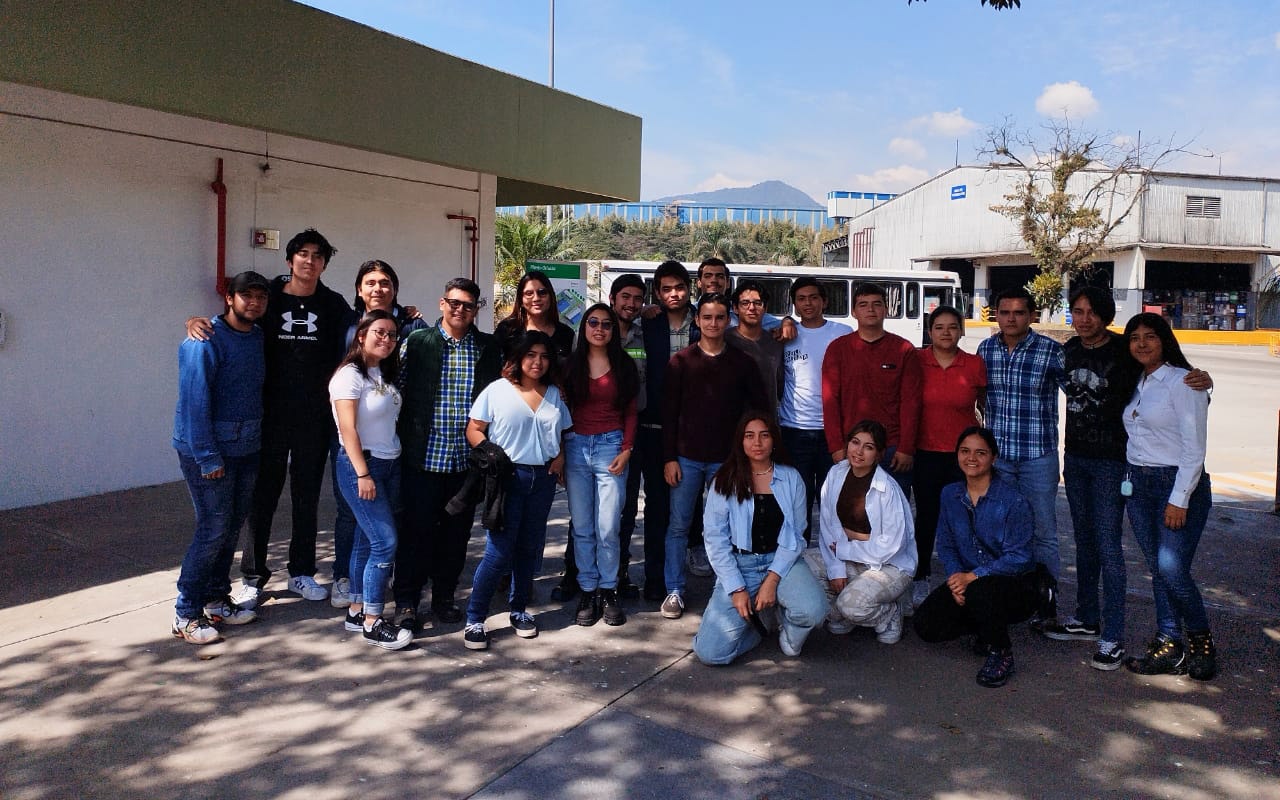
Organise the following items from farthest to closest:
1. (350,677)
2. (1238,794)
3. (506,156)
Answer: (506,156) < (350,677) < (1238,794)

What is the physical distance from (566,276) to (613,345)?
819cm

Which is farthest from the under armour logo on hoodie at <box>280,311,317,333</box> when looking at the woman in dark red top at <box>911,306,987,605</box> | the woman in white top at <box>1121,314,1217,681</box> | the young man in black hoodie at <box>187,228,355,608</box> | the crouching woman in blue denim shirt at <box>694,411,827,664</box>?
the woman in white top at <box>1121,314,1217,681</box>

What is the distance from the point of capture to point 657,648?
4.41 meters

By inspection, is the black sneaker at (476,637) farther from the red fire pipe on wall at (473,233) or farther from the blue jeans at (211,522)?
the red fire pipe on wall at (473,233)

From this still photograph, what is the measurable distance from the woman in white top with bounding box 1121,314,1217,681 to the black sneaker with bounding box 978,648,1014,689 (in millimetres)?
594

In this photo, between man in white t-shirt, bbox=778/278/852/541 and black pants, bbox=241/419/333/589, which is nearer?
black pants, bbox=241/419/333/589

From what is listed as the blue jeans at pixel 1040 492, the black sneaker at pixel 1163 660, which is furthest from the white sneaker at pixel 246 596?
the black sneaker at pixel 1163 660

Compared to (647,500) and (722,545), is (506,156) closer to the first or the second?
(647,500)

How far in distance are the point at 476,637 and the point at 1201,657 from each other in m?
3.26

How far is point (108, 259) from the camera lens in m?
6.90

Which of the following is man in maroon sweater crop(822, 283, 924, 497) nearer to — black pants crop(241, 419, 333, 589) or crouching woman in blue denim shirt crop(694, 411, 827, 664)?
crouching woman in blue denim shirt crop(694, 411, 827, 664)

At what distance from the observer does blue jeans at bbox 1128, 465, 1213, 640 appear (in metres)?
4.02

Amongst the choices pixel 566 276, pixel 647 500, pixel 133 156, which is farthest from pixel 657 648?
pixel 566 276

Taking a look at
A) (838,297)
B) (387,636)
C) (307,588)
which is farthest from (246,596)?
(838,297)
